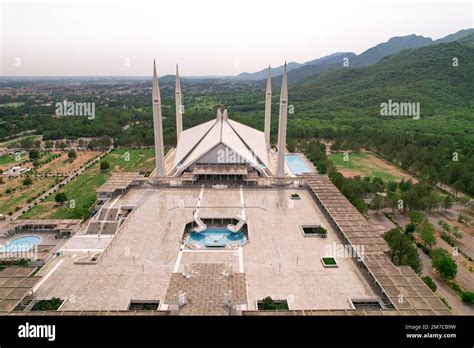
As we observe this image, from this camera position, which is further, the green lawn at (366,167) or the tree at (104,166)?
the tree at (104,166)

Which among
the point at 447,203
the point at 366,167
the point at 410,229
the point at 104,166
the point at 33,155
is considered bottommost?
the point at 410,229

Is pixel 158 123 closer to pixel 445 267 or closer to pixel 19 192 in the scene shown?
pixel 19 192

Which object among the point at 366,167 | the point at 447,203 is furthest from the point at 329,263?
the point at 366,167

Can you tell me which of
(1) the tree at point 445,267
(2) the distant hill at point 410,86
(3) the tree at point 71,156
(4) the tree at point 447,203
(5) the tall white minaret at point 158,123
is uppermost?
(2) the distant hill at point 410,86

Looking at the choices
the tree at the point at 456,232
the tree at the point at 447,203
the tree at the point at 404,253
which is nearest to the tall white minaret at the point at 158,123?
the tree at the point at 404,253

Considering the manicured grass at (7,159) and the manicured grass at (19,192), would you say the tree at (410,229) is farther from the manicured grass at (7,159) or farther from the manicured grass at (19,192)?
the manicured grass at (7,159)

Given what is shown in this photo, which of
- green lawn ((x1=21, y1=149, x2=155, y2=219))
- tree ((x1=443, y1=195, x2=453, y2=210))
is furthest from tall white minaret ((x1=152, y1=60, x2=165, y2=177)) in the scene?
tree ((x1=443, y1=195, x2=453, y2=210))

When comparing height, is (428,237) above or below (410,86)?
below
